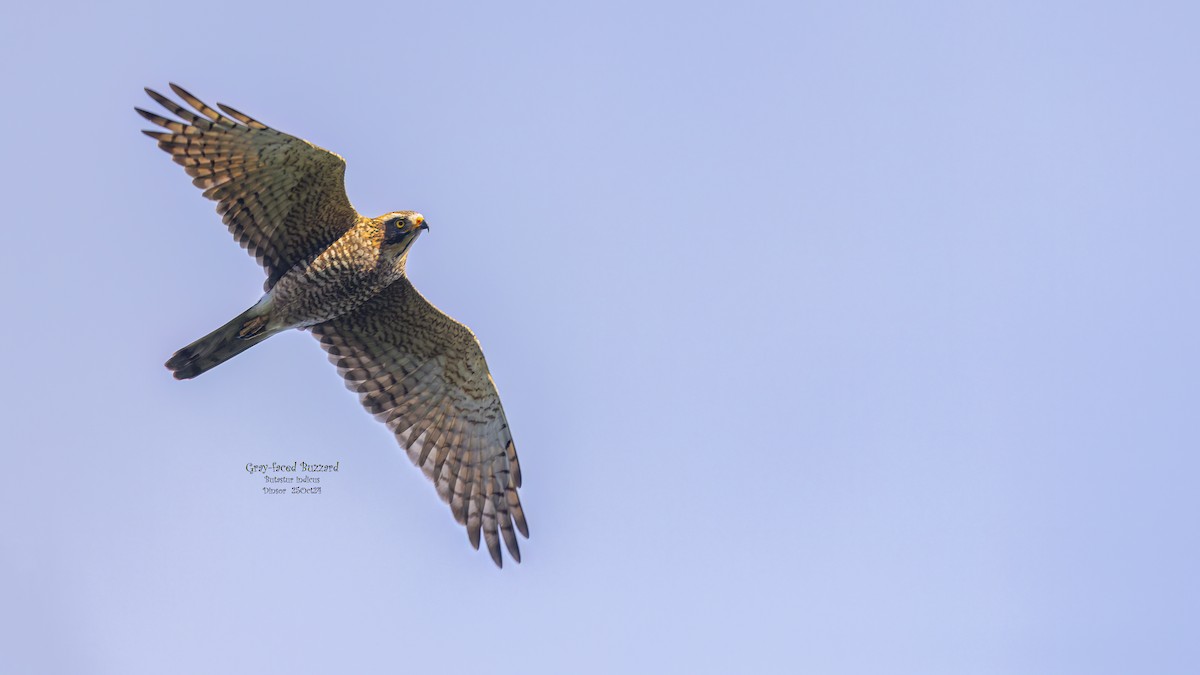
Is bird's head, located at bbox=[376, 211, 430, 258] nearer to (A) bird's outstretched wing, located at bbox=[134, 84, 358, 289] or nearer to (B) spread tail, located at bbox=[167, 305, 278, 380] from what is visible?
(A) bird's outstretched wing, located at bbox=[134, 84, 358, 289]

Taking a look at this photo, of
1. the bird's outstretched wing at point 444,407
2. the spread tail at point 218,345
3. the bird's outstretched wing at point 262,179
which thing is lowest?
the spread tail at point 218,345

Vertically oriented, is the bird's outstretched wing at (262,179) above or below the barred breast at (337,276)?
above

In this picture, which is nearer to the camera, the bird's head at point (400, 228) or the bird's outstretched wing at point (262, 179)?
the bird's outstretched wing at point (262, 179)

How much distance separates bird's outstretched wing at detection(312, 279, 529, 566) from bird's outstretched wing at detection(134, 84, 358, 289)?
130 centimetres

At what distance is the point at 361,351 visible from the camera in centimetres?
1558

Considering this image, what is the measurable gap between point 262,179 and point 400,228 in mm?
1479

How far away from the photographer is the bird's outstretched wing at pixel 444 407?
15.5 metres

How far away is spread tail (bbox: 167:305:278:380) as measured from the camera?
558 inches

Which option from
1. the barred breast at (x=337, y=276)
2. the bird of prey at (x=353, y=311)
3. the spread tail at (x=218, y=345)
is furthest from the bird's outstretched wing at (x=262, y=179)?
the spread tail at (x=218, y=345)

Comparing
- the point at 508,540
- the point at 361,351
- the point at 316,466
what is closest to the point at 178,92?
the point at 361,351

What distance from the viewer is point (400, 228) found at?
1407cm

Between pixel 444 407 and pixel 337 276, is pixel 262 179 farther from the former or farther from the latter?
pixel 444 407

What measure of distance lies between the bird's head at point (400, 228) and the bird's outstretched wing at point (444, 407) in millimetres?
1404

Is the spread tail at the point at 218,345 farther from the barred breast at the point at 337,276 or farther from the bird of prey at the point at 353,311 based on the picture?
the barred breast at the point at 337,276
